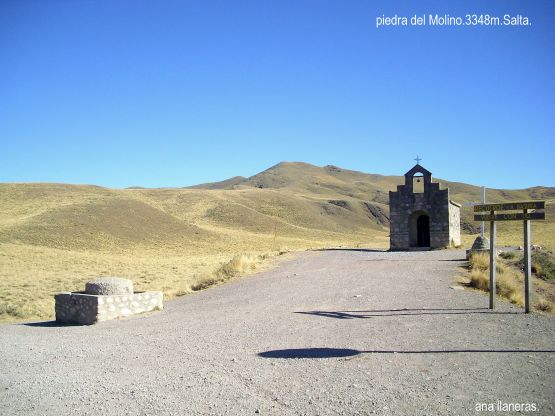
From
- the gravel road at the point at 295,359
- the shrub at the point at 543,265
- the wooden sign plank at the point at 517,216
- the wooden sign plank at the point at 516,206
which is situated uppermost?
the wooden sign plank at the point at 516,206

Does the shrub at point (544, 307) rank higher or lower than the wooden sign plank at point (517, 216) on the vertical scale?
lower

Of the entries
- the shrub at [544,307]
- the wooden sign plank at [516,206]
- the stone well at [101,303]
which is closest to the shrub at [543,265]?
the shrub at [544,307]

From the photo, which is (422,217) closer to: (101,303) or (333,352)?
(101,303)

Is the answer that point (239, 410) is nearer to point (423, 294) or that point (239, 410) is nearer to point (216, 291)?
point (423, 294)

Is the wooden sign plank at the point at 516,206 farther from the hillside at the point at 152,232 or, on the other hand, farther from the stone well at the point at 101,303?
the hillside at the point at 152,232

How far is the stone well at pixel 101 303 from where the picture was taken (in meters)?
11.8

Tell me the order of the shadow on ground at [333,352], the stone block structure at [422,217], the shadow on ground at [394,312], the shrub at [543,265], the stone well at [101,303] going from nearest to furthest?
the shadow on ground at [333,352] → the shadow on ground at [394,312] → the stone well at [101,303] → the shrub at [543,265] → the stone block structure at [422,217]

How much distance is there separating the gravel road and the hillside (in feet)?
22.4

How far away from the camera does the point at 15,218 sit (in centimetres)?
4812

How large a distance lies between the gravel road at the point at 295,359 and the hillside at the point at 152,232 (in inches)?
269

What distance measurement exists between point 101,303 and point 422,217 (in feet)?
74.4

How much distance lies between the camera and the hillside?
23.2 metres

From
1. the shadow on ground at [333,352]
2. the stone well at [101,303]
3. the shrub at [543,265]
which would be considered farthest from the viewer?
the shrub at [543,265]

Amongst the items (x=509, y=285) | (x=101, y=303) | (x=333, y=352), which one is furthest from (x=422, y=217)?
(x=333, y=352)
